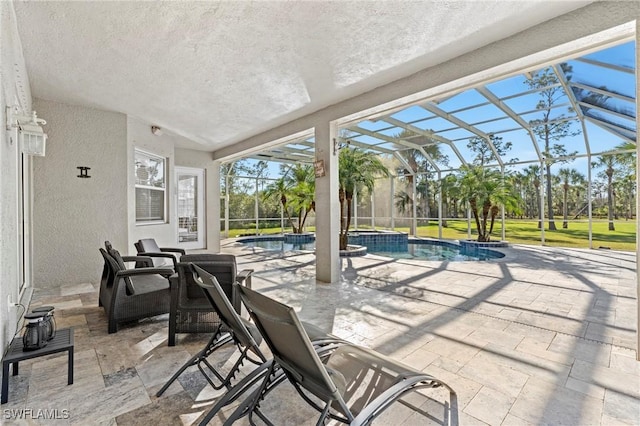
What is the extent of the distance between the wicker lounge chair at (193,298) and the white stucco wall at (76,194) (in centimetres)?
348

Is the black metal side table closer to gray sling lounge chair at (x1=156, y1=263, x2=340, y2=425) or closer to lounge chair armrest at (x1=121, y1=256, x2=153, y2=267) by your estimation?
gray sling lounge chair at (x1=156, y1=263, x2=340, y2=425)

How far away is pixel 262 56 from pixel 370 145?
8.25 metres

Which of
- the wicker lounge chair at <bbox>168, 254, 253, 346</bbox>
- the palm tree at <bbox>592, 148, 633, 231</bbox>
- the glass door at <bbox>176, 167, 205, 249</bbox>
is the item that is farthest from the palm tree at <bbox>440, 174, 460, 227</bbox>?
the wicker lounge chair at <bbox>168, 254, 253, 346</bbox>

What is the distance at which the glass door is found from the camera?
8.84 m

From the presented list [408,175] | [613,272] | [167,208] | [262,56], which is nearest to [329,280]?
[262,56]

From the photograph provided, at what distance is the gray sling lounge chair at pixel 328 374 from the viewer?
1.43 m

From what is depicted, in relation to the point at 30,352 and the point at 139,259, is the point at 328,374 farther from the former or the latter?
the point at 139,259

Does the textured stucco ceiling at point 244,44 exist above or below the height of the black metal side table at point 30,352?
above

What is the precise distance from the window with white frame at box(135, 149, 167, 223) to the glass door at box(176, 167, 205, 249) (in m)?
1.68

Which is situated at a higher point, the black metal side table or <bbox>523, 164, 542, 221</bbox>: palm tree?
<bbox>523, 164, 542, 221</bbox>: palm tree

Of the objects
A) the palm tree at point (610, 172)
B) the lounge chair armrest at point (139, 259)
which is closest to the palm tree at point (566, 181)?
the palm tree at point (610, 172)

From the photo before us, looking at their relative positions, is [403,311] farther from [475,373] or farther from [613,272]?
[613,272]

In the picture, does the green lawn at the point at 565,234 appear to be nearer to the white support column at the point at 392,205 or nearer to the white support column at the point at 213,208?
the white support column at the point at 392,205

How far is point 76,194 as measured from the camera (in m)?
5.27
